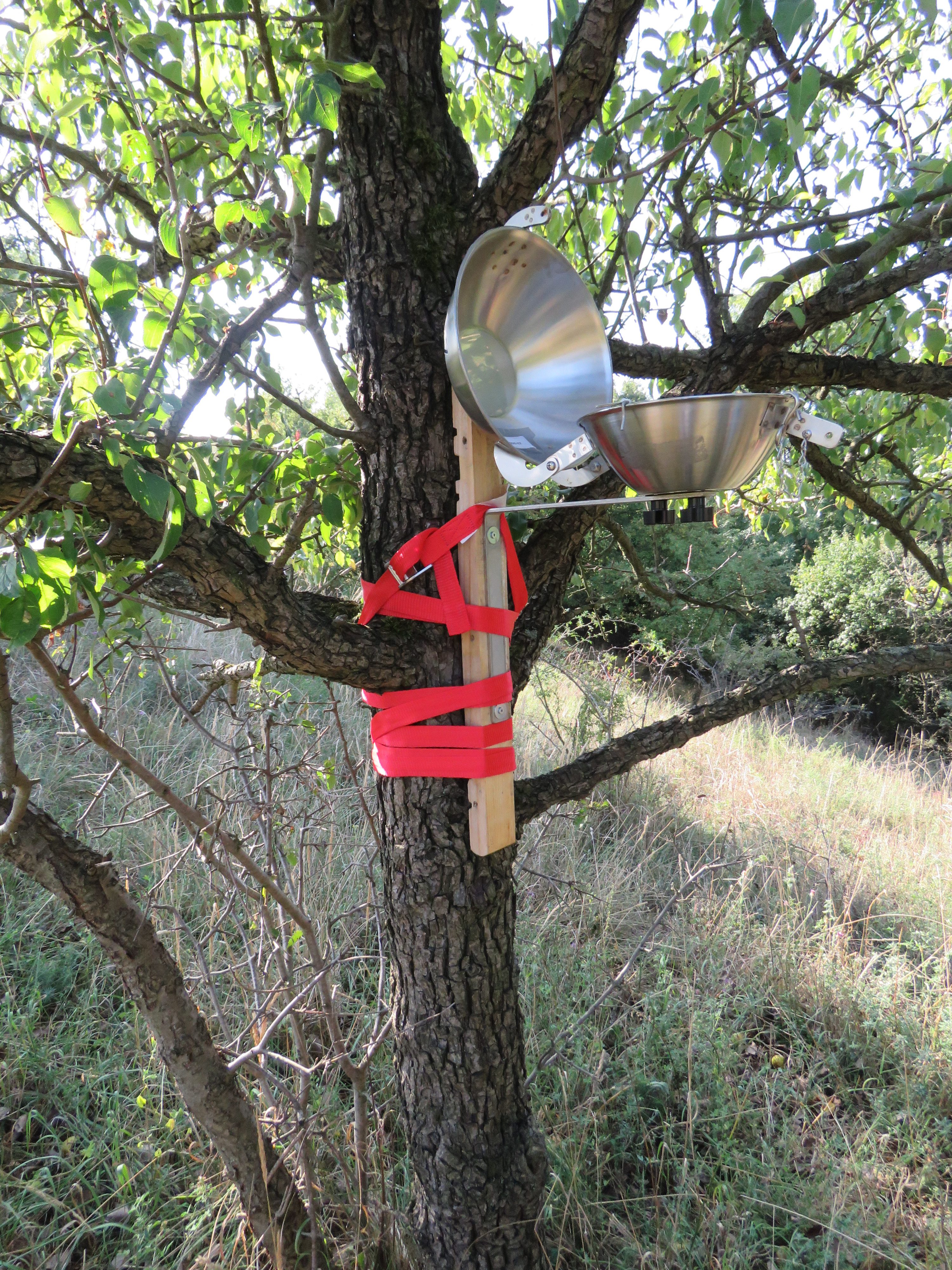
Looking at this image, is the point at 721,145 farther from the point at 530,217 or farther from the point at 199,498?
the point at 199,498

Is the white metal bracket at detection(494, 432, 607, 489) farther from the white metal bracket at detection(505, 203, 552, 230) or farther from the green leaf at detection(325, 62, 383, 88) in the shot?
the green leaf at detection(325, 62, 383, 88)

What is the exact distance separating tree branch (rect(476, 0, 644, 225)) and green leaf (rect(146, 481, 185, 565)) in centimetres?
75

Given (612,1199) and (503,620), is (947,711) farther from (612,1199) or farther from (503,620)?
(503,620)

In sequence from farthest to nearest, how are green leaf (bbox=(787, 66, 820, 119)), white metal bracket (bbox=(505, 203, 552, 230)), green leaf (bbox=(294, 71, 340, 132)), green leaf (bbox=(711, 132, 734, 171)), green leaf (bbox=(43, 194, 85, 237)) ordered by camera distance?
green leaf (bbox=(711, 132, 734, 171)) < white metal bracket (bbox=(505, 203, 552, 230)) < green leaf (bbox=(787, 66, 820, 119)) < green leaf (bbox=(294, 71, 340, 132)) < green leaf (bbox=(43, 194, 85, 237))

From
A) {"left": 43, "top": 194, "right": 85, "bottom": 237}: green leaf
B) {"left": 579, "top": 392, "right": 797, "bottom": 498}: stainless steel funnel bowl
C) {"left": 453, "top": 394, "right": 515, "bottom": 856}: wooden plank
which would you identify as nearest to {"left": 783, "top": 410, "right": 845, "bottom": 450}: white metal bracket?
{"left": 579, "top": 392, "right": 797, "bottom": 498}: stainless steel funnel bowl

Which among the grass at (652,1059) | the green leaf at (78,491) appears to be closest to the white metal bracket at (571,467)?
the green leaf at (78,491)

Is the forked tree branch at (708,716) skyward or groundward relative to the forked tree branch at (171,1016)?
skyward

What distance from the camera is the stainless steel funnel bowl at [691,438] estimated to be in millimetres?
834

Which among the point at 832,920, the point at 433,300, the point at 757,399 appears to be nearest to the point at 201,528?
the point at 433,300

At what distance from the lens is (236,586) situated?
3.41 ft

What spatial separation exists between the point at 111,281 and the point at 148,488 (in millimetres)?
199

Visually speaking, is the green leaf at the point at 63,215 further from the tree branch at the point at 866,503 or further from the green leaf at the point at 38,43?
the tree branch at the point at 866,503

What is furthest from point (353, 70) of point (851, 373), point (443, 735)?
point (851, 373)

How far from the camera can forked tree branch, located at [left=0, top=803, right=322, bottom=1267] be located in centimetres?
136
